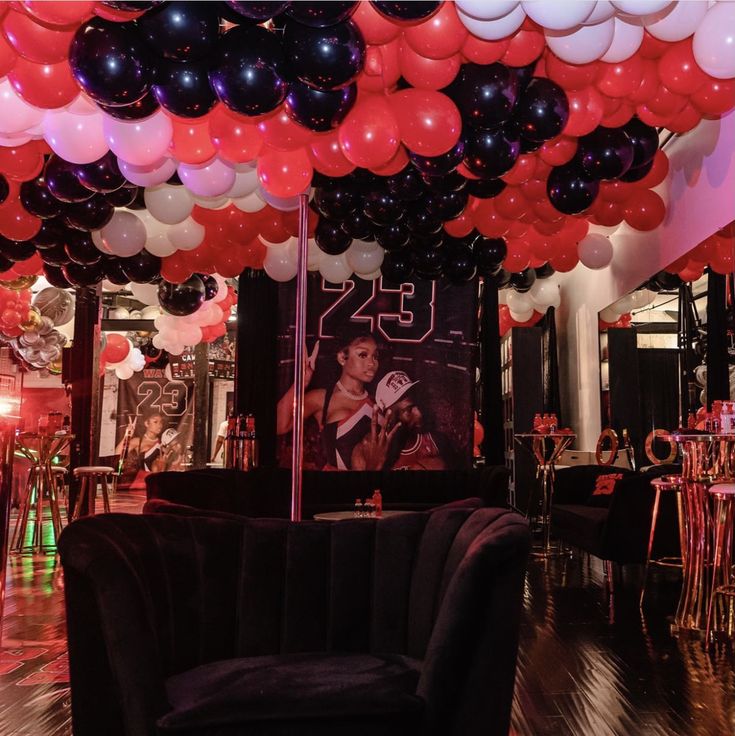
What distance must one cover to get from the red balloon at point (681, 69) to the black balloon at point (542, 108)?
49 cm

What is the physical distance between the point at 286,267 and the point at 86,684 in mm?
4534

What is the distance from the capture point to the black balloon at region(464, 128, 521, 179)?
3.69m

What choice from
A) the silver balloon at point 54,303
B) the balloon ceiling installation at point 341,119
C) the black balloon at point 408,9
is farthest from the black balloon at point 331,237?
the silver balloon at point 54,303

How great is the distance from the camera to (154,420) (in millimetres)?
13594

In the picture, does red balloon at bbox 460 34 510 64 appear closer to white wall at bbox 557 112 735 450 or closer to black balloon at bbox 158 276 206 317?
white wall at bbox 557 112 735 450

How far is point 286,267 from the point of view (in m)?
5.93

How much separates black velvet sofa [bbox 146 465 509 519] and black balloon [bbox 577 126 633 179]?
98.6 inches

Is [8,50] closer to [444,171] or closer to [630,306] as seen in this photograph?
[444,171]

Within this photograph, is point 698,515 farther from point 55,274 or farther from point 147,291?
point 147,291

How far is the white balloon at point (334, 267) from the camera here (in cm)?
612

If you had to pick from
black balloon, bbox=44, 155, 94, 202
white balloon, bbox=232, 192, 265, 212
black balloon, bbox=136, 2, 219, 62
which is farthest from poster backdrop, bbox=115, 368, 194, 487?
black balloon, bbox=136, 2, 219, 62

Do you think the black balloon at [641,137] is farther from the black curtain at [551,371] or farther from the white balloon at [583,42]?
the black curtain at [551,371]

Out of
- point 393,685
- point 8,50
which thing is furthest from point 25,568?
point 393,685

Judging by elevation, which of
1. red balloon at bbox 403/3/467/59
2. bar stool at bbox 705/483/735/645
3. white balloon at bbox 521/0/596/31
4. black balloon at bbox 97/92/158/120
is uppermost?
red balloon at bbox 403/3/467/59
